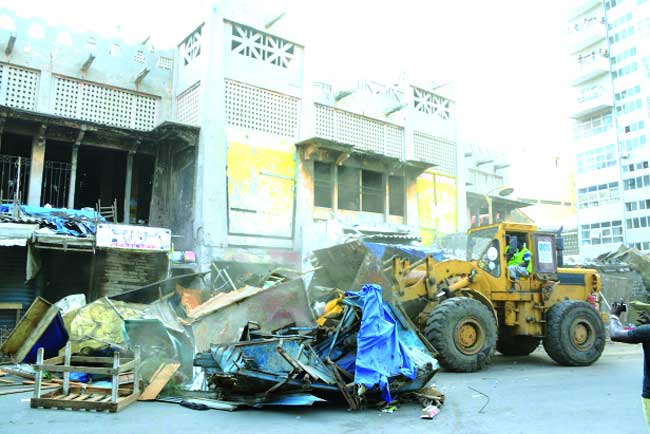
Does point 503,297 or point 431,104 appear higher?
point 431,104

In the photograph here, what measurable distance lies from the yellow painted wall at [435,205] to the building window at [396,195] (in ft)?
3.03

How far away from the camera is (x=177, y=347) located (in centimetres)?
932

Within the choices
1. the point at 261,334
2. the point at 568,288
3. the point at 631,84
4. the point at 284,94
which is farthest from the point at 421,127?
the point at 631,84

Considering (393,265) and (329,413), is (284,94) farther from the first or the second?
(329,413)

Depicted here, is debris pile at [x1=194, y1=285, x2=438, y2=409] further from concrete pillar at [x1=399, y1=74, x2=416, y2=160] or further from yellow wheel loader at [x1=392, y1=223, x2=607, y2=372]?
concrete pillar at [x1=399, y1=74, x2=416, y2=160]

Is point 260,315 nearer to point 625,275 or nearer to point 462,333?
point 462,333

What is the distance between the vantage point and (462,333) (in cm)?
946

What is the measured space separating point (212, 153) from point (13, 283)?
6.64 meters

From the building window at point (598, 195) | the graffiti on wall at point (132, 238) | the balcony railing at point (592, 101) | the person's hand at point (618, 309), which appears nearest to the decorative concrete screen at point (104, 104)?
the graffiti on wall at point (132, 238)

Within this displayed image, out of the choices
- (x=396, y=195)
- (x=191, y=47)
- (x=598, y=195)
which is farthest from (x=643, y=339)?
(x=598, y=195)

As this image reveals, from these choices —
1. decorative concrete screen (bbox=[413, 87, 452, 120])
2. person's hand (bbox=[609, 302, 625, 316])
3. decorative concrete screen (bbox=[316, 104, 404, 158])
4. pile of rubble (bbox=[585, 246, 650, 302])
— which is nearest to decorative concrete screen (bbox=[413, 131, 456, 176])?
decorative concrete screen (bbox=[316, 104, 404, 158])

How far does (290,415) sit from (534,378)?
203 inches

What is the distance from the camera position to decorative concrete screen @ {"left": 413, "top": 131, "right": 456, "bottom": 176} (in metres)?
22.4

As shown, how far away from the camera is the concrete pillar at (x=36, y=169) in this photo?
47.8 ft
